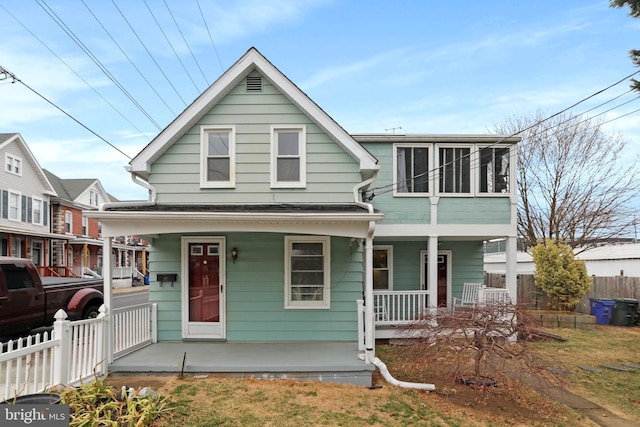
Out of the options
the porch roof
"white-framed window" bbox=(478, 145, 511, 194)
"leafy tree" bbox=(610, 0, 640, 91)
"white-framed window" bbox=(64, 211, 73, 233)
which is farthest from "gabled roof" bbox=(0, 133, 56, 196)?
"leafy tree" bbox=(610, 0, 640, 91)

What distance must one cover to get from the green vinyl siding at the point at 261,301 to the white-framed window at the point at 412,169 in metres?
4.08

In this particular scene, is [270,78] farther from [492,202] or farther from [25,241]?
[25,241]

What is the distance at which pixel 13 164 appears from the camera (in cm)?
2473

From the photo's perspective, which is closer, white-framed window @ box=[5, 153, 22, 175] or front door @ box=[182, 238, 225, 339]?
front door @ box=[182, 238, 225, 339]

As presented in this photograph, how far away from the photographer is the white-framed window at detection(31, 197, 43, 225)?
85.7 ft

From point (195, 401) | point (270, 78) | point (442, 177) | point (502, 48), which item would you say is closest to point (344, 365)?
point (195, 401)

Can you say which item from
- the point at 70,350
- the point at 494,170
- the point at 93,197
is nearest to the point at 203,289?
the point at 70,350

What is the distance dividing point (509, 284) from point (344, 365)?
22.6ft

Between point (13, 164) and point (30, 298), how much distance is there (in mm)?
21656

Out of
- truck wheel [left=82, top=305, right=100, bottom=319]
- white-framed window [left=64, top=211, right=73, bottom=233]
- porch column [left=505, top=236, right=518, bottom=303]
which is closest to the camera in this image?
truck wheel [left=82, top=305, right=100, bottom=319]

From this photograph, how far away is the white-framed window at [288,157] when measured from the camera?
28.5 feet

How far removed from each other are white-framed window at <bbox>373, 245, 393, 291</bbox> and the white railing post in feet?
29.5

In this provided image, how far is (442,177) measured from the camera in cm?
1151

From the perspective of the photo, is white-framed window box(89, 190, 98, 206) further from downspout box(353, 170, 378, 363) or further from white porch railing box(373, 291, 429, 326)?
downspout box(353, 170, 378, 363)
